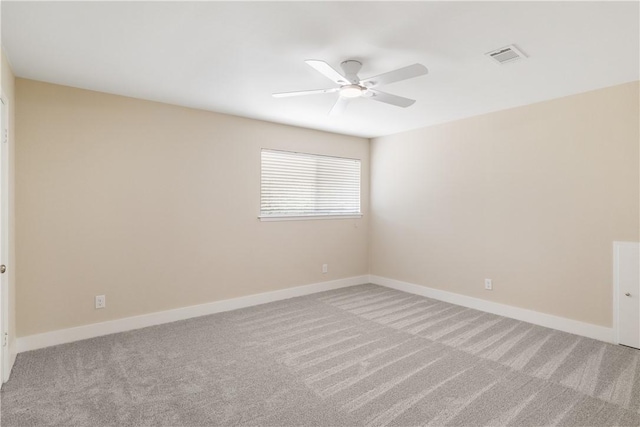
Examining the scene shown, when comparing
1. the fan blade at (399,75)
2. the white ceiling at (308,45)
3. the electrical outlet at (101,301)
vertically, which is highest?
the white ceiling at (308,45)

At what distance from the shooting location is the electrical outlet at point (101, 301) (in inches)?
129

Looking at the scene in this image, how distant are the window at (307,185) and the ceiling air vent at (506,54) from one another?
283 cm

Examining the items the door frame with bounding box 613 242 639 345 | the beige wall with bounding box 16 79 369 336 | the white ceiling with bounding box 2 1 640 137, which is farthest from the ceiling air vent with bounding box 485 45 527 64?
the beige wall with bounding box 16 79 369 336

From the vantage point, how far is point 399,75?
2.30 metres

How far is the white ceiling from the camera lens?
1.90 meters

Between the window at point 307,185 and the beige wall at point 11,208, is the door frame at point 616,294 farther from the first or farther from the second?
the beige wall at point 11,208

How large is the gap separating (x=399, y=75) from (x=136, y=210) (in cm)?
292

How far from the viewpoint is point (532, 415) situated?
6.66 ft

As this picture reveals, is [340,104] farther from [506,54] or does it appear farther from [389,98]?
[506,54]

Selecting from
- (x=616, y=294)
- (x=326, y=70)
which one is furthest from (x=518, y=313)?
(x=326, y=70)

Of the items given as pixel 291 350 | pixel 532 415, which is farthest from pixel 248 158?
pixel 532 415

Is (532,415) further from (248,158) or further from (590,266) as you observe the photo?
(248,158)

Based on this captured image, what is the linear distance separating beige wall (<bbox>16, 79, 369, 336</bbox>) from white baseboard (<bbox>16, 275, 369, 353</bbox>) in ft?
0.20

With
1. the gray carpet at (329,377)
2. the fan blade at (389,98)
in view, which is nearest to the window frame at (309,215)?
the gray carpet at (329,377)
